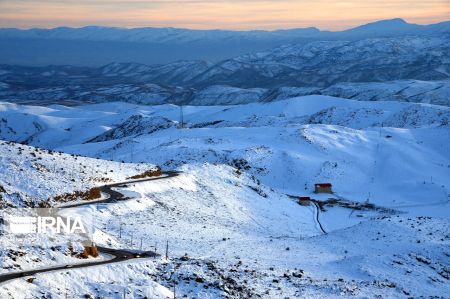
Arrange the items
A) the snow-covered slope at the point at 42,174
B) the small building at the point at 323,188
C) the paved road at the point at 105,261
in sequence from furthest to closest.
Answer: the small building at the point at 323,188
the snow-covered slope at the point at 42,174
the paved road at the point at 105,261

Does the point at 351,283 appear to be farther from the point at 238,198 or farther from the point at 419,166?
the point at 419,166

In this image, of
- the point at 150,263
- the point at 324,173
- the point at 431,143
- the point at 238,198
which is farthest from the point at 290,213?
the point at 431,143

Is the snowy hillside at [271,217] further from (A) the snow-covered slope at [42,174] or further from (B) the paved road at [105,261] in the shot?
(B) the paved road at [105,261]

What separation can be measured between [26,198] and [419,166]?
5794cm

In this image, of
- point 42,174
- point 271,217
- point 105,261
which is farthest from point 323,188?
point 105,261

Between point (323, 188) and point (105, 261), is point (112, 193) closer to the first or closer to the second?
point (105, 261)

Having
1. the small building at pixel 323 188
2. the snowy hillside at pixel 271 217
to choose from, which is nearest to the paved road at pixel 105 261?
the snowy hillside at pixel 271 217

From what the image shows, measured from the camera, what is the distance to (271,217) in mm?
46406

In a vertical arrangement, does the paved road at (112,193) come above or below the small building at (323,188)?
above

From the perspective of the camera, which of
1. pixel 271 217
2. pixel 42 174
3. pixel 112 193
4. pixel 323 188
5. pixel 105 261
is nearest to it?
pixel 105 261

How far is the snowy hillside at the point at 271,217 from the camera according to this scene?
72.9ft

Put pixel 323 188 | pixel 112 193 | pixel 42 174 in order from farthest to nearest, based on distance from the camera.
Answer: pixel 323 188, pixel 112 193, pixel 42 174

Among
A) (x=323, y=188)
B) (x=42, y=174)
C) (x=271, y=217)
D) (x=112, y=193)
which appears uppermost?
(x=42, y=174)

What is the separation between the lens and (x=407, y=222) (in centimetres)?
3928
